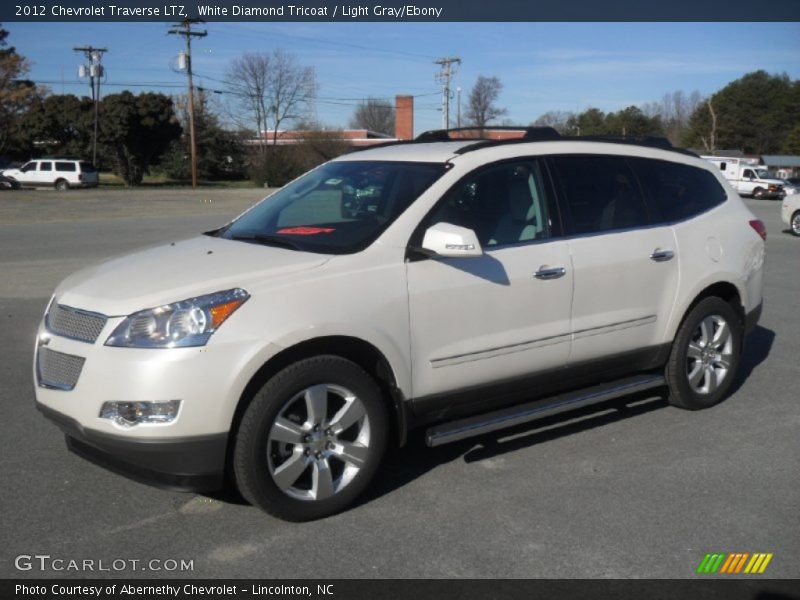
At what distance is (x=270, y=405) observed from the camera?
12.5ft

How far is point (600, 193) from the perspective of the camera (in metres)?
5.29

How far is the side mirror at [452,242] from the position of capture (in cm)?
423

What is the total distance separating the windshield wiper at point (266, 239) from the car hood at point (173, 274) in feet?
0.25

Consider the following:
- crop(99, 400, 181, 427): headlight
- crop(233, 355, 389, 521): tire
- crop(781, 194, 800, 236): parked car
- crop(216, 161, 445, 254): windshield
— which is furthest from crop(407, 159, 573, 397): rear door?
crop(781, 194, 800, 236): parked car

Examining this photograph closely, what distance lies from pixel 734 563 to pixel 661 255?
2.29m

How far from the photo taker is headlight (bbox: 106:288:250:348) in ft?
12.1

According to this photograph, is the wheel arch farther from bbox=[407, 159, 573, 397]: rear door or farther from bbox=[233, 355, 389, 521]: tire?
bbox=[233, 355, 389, 521]: tire

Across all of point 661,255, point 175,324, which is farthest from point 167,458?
point 661,255

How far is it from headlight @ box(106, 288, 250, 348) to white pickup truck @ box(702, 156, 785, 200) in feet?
148

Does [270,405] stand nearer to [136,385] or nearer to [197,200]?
[136,385]

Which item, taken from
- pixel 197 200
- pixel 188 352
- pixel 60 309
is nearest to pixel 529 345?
pixel 188 352

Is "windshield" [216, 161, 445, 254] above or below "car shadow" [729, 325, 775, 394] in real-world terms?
above

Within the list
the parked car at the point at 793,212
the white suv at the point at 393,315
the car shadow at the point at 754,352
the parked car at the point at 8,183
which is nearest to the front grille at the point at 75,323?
the white suv at the point at 393,315

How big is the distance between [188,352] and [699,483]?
2878 millimetres
